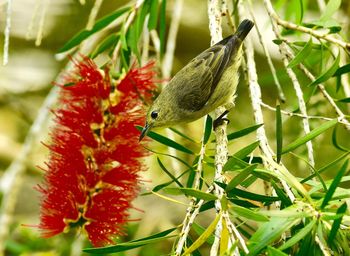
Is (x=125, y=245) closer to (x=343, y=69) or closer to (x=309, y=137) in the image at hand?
(x=309, y=137)

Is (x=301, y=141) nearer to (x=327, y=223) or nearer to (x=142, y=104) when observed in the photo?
(x=327, y=223)

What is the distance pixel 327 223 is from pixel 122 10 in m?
1.63

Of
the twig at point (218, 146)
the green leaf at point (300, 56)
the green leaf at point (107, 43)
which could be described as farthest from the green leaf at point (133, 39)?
the green leaf at point (300, 56)

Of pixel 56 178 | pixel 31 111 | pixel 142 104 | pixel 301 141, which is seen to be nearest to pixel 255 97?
pixel 301 141

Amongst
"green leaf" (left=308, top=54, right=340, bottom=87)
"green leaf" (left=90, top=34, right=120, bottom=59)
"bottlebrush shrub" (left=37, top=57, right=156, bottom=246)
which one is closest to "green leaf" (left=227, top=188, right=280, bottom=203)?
"green leaf" (left=308, top=54, right=340, bottom=87)

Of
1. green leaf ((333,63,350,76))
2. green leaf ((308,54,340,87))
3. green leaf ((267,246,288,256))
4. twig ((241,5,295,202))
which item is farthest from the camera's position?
green leaf ((333,63,350,76))

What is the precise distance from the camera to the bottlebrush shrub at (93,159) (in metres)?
2.46

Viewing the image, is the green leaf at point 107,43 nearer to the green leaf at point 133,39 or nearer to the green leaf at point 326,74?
the green leaf at point 133,39

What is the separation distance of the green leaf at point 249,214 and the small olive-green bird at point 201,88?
1461mm

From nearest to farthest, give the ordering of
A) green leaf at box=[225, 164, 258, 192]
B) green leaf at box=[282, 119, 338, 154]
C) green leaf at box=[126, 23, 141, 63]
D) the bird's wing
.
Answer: green leaf at box=[225, 164, 258, 192] < green leaf at box=[282, 119, 338, 154] < green leaf at box=[126, 23, 141, 63] < the bird's wing

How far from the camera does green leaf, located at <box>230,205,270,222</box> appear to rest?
5.08 ft

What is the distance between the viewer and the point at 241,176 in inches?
64.2

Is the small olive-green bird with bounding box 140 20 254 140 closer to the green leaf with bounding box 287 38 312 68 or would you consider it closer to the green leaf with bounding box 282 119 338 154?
the green leaf with bounding box 287 38 312 68

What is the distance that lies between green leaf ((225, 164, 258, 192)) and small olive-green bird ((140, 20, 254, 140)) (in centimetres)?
140
